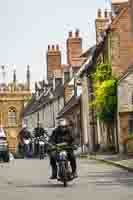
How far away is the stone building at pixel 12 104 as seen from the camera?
366 feet

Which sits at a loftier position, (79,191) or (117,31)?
(117,31)

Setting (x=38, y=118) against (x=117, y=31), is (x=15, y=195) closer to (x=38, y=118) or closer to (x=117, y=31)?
(x=117, y=31)

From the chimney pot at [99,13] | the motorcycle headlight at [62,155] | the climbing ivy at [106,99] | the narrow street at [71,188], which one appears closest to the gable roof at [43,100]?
the chimney pot at [99,13]

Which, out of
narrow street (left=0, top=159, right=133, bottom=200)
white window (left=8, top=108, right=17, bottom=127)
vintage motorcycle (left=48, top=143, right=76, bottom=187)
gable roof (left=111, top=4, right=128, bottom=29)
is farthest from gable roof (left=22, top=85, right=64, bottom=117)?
vintage motorcycle (left=48, top=143, right=76, bottom=187)

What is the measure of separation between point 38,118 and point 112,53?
43.3 metres

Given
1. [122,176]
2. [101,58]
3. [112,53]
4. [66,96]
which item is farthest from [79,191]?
[66,96]

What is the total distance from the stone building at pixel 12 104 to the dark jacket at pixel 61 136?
92135 millimetres

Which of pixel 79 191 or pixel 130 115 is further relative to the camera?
pixel 130 115

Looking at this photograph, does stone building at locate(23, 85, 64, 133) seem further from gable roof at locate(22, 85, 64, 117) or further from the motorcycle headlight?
the motorcycle headlight

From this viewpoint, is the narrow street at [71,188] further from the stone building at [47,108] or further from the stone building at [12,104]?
the stone building at [12,104]

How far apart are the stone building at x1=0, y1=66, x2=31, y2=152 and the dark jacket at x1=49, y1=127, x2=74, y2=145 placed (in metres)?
92.1

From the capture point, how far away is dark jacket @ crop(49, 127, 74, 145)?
1906 centimetres

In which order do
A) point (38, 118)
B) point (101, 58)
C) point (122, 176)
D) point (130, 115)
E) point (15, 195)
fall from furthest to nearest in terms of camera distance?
point (38, 118), point (101, 58), point (130, 115), point (122, 176), point (15, 195)

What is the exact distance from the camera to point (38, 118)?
296 ft
